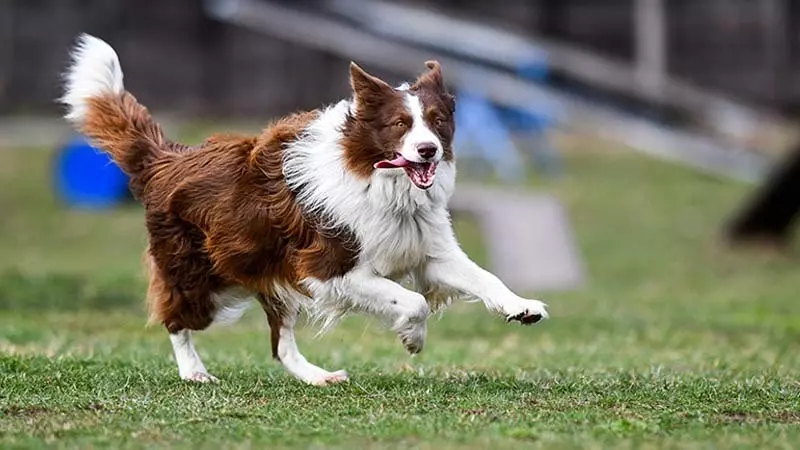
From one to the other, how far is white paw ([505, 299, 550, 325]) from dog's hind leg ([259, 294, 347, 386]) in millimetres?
1130

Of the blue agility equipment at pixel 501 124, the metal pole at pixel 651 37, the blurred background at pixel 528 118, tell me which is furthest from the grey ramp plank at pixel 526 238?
the metal pole at pixel 651 37

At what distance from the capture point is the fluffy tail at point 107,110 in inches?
361

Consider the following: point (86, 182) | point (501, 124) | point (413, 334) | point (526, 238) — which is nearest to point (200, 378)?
point (413, 334)

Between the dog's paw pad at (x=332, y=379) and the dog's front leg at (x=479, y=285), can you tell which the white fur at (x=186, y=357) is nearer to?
the dog's paw pad at (x=332, y=379)

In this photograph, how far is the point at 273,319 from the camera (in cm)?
898

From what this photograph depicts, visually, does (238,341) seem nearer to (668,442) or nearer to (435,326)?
(435,326)

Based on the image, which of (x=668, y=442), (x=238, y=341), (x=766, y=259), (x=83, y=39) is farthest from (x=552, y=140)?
(x=668, y=442)

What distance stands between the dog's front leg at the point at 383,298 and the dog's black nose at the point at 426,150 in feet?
2.53

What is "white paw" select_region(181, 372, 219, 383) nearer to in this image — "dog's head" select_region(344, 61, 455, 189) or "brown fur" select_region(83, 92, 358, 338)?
"brown fur" select_region(83, 92, 358, 338)

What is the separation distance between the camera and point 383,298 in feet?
26.8

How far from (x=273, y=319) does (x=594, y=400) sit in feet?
6.89

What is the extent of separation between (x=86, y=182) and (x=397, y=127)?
17.9 metres

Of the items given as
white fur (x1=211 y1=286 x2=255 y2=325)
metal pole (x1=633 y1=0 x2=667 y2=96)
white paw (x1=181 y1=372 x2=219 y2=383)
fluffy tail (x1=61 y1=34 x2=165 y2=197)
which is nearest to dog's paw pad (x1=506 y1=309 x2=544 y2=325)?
white fur (x1=211 y1=286 x2=255 y2=325)

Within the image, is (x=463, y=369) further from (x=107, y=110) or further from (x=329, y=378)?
(x=107, y=110)
